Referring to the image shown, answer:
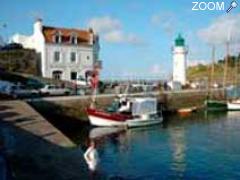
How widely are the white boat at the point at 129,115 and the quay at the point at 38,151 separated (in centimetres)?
1310

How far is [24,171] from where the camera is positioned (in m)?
21.1

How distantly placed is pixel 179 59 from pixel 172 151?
4633 centimetres

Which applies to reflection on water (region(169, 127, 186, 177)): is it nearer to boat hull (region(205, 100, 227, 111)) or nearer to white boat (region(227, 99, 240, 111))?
boat hull (region(205, 100, 227, 111))

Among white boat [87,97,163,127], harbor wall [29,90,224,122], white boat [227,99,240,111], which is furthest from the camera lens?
white boat [227,99,240,111]

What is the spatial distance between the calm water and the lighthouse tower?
27.9m

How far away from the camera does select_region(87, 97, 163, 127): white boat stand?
155ft

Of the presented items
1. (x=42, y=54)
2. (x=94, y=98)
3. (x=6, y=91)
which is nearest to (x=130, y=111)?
(x=94, y=98)

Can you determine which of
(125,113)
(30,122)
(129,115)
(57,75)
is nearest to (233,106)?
(125,113)

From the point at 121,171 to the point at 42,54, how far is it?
154 ft

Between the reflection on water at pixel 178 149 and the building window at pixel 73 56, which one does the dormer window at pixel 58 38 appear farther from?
the reflection on water at pixel 178 149

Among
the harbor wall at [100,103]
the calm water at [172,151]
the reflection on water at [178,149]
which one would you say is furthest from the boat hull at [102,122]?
the reflection on water at [178,149]

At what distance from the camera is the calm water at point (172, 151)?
87.8 ft

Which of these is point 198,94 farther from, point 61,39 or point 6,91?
point 6,91

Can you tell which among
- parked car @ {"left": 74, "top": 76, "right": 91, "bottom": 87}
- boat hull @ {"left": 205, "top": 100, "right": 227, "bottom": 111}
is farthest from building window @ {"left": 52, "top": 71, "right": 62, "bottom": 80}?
boat hull @ {"left": 205, "top": 100, "right": 227, "bottom": 111}
